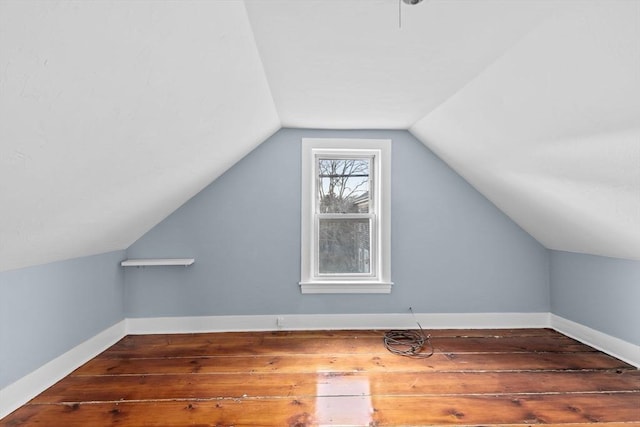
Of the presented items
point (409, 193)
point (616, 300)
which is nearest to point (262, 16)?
point (409, 193)

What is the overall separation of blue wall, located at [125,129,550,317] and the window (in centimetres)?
9

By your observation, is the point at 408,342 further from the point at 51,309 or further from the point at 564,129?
the point at 51,309

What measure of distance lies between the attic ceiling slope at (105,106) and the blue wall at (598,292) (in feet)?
9.95

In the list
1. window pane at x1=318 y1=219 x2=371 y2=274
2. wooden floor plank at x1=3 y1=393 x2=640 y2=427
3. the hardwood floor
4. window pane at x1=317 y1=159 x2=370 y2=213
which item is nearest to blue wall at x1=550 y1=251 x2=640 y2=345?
→ the hardwood floor

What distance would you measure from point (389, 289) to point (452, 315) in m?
0.69

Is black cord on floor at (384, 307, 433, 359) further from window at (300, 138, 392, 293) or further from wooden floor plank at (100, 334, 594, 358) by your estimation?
window at (300, 138, 392, 293)

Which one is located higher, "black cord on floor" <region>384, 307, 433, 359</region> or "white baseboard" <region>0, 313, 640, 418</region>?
"white baseboard" <region>0, 313, 640, 418</region>

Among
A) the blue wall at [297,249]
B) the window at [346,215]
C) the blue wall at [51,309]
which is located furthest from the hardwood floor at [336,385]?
the window at [346,215]

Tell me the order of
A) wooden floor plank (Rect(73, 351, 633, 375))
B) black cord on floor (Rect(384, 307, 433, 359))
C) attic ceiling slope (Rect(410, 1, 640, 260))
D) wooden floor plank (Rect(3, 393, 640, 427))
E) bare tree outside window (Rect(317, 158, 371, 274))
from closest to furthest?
1. attic ceiling slope (Rect(410, 1, 640, 260))
2. wooden floor plank (Rect(3, 393, 640, 427))
3. wooden floor plank (Rect(73, 351, 633, 375))
4. black cord on floor (Rect(384, 307, 433, 359))
5. bare tree outside window (Rect(317, 158, 371, 274))

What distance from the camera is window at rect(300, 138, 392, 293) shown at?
3158mm

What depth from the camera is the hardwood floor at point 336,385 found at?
1835 mm

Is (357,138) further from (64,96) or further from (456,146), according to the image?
(64,96)

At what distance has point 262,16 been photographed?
1.40 metres

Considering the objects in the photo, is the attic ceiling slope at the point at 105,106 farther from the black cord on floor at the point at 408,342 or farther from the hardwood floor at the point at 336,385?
the black cord on floor at the point at 408,342
